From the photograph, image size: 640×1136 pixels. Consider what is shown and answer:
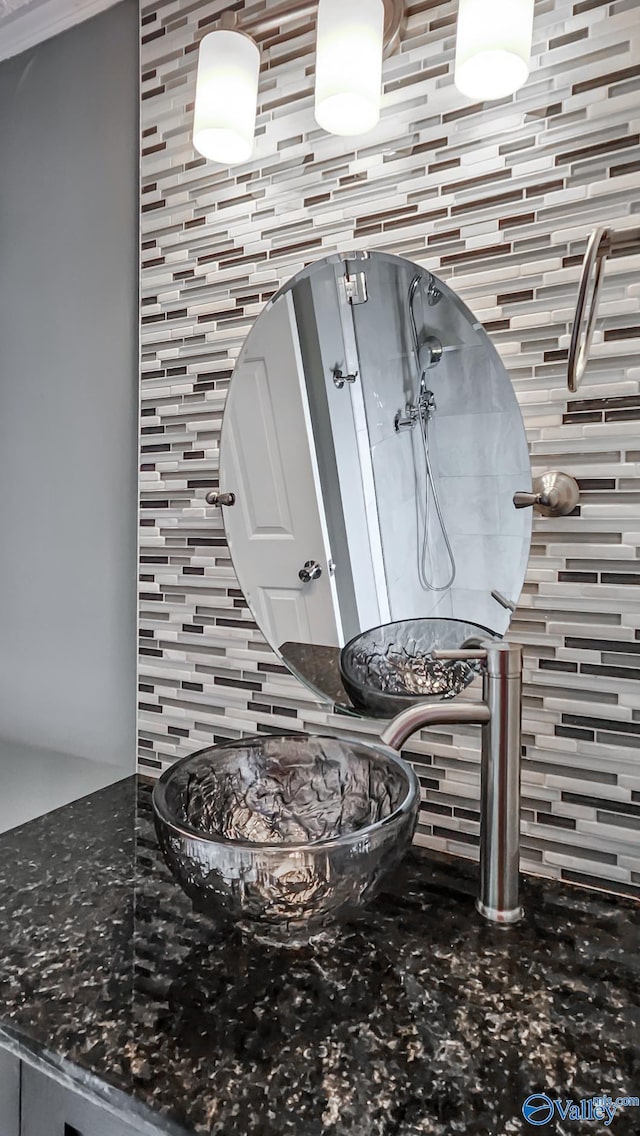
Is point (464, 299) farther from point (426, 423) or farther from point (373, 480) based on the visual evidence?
point (373, 480)

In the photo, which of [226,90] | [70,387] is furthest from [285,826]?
[226,90]

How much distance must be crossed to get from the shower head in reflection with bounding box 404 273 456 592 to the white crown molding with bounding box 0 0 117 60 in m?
1.00

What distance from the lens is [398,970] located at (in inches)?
30.7

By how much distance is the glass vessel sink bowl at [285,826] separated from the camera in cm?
72

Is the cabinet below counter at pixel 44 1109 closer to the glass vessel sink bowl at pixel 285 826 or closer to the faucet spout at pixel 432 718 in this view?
the glass vessel sink bowl at pixel 285 826

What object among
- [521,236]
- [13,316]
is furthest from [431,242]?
[13,316]

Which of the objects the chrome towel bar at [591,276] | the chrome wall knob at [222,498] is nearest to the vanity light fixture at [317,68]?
the chrome towel bar at [591,276]

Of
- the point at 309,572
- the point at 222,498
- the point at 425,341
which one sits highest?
the point at 425,341

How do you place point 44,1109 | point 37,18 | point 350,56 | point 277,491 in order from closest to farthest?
point 44,1109 < point 350,56 < point 277,491 < point 37,18

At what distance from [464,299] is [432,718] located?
1.97 feet

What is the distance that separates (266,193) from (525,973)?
3.96 feet

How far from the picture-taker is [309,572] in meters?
1.20

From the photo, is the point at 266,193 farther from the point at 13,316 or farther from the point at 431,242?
the point at 13,316

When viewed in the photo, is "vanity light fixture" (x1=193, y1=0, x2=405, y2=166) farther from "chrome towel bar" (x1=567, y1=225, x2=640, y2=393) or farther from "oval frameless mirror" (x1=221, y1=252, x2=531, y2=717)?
"chrome towel bar" (x1=567, y1=225, x2=640, y2=393)
